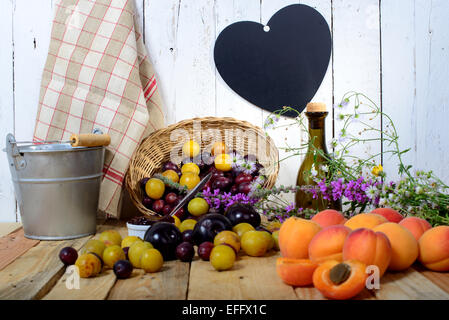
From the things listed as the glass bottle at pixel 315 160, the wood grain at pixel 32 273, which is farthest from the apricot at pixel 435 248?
the wood grain at pixel 32 273

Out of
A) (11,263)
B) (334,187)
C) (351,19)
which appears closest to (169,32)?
(351,19)

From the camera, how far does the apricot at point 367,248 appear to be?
2.37 feet

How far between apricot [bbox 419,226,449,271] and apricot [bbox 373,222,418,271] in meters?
0.03

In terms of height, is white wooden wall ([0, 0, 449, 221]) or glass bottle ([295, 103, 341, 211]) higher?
white wooden wall ([0, 0, 449, 221])

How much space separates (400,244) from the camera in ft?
2.61

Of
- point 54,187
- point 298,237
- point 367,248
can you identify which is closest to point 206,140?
point 54,187

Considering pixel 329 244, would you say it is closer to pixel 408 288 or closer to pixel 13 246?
pixel 408 288

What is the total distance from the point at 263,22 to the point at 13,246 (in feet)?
3.42

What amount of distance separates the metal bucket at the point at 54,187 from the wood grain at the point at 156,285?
39 centimetres

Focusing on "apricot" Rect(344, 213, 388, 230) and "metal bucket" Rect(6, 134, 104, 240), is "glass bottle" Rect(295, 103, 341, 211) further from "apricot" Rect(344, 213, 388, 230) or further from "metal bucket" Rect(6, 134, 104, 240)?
"metal bucket" Rect(6, 134, 104, 240)

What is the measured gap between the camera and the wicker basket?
1411 millimetres

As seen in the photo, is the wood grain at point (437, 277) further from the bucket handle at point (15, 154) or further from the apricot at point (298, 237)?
the bucket handle at point (15, 154)

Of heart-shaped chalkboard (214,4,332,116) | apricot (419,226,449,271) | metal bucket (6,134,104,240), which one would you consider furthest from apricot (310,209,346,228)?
heart-shaped chalkboard (214,4,332,116)
